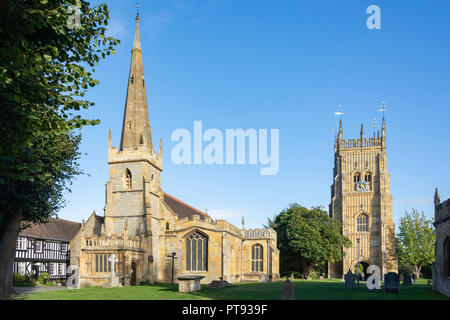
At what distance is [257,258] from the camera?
148ft

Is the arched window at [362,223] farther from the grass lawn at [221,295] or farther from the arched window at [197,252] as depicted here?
the grass lawn at [221,295]

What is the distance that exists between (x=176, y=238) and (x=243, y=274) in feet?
30.2

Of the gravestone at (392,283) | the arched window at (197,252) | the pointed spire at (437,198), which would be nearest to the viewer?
the gravestone at (392,283)

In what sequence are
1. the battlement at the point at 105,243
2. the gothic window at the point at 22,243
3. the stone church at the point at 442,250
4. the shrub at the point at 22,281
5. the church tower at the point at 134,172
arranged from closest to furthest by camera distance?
the stone church at the point at 442,250 → the battlement at the point at 105,243 → the shrub at the point at 22,281 → the church tower at the point at 134,172 → the gothic window at the point at 22,243

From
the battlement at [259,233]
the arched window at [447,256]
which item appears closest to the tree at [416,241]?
the battlement at [259,233]

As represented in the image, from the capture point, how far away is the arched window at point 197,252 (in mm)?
39356

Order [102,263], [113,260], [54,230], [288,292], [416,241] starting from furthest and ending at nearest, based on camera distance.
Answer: [416,241] < [54,230] < [102,263] < [113,260] < [288,292]

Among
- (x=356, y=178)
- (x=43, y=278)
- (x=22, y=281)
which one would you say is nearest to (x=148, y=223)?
(x=22, y=281)

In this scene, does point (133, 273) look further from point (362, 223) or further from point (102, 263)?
point (362, 223)

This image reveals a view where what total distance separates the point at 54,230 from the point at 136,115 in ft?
61.4

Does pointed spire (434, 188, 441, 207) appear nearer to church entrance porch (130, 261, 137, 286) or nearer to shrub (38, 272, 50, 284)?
church entrance porch (130, 261, 137, 286)

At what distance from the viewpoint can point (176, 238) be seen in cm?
4025
